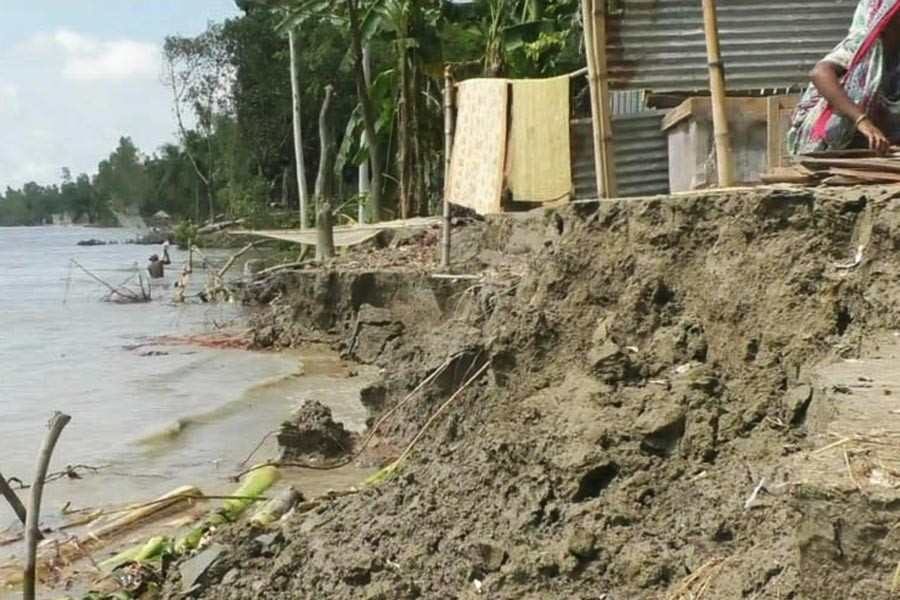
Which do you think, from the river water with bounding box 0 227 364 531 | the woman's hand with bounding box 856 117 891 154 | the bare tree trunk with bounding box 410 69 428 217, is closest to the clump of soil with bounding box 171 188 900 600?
the woman's hand with bounding box 856 117 891 154

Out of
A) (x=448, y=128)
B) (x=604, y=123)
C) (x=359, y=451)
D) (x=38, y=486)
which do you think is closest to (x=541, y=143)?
(x=448, y=128)

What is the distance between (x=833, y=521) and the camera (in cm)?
229

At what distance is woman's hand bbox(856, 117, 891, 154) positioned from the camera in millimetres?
4191

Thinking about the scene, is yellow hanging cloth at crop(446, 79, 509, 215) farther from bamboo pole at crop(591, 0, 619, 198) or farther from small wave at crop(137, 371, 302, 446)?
bamboo pole at crop(591, 0, 619, 198)

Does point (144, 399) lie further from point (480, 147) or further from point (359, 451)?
point (359, 451)

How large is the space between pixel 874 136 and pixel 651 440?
158 cm

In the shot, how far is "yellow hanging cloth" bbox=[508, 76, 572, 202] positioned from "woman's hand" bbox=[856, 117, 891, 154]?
18.3 ft

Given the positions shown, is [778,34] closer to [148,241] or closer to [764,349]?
[764,349]

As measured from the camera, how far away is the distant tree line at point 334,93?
17359 millimetres

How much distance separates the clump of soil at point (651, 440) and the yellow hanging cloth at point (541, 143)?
16.6 feet

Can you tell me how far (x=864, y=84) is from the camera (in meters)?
4.36

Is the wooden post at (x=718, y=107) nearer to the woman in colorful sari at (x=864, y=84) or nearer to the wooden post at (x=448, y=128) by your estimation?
the woman in colorful sari at (x=864, y=84)

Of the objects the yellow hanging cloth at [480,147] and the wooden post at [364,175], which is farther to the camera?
the wooden post at [364,175]

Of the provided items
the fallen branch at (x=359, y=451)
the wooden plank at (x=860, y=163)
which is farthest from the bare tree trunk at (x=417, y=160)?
the wooden plank at (x=860, y=163)
